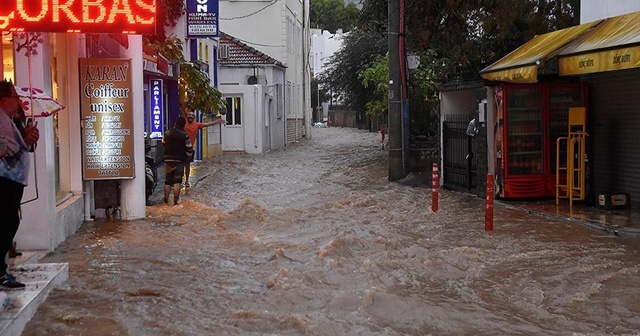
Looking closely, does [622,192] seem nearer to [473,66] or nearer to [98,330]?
[473,66]

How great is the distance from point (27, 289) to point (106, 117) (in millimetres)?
6106

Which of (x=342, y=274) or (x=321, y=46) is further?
(x=321, y=46)

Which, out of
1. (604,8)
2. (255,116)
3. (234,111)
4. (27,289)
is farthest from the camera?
(255,116)

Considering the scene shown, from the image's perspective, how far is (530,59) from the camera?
14.2m

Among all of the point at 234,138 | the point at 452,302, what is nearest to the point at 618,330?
the point at 452,302

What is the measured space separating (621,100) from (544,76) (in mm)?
1473

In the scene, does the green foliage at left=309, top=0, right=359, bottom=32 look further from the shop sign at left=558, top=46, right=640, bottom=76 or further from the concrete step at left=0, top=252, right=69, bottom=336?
the concrete step at left=0, top=252, right=69, bottom=336

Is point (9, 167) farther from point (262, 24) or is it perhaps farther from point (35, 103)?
point (262, 24)

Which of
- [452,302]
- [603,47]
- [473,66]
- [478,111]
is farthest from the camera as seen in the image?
[473,66]

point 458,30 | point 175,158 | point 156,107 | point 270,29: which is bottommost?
point 175,158

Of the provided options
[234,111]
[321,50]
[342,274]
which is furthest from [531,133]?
[321,50]

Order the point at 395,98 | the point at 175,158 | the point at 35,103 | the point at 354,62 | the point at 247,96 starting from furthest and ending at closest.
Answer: the point at 354,62 < the point at 247,96 < the point at 395,98 < the point at 175,158 < the point at 35,103

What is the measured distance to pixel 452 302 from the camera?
8242 millimetres

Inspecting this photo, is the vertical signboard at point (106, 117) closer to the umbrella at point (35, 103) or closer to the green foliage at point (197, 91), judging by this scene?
the umbrella at point (35, 103)
